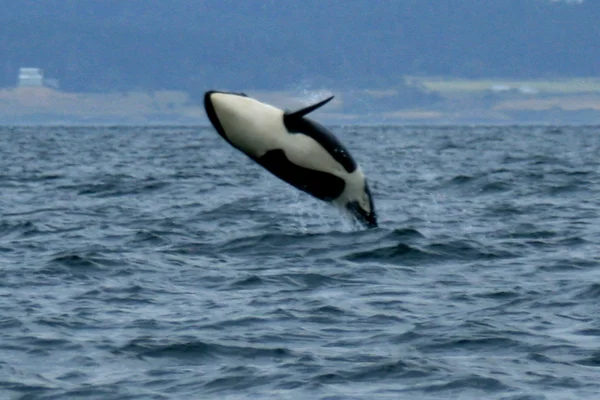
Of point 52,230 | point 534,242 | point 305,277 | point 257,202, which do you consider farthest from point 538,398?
point 257,202

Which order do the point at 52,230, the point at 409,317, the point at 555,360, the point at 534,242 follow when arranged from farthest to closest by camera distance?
1. the point at 52,230
2. the point at 534,242
3. the point at 409,317
4. the point at 555,360

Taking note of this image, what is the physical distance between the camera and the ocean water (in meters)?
11.0

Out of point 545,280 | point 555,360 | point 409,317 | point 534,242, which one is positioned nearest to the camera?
point 555,360

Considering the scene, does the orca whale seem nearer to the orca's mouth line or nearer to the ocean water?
the orca's mouth line

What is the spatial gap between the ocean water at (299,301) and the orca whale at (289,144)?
4.27 ft

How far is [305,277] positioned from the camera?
53.0ft

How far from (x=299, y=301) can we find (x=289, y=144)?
181 centimetres

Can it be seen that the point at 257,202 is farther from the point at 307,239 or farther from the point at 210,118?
the point at 210,118

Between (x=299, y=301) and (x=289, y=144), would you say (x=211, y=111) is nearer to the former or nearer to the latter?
(x=289, y=144)

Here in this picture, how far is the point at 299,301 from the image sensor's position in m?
14.5

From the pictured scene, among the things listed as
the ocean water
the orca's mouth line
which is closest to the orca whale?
the orca's mouth line

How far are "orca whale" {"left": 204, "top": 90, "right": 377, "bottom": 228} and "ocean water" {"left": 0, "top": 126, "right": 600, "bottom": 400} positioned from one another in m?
1.30

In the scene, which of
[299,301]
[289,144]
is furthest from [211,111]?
[299,301]

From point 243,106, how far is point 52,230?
891 centimetres
